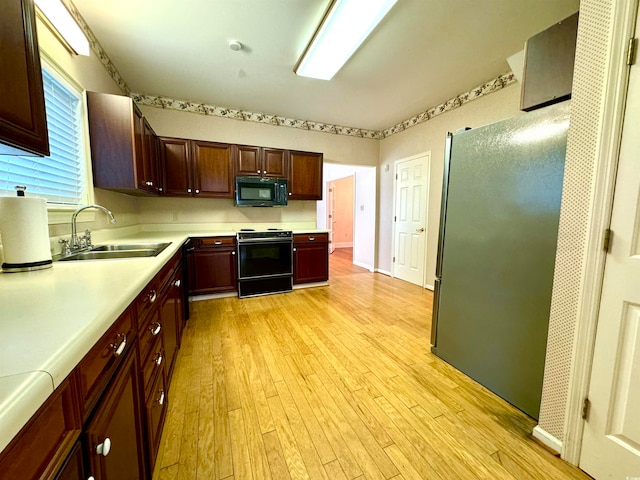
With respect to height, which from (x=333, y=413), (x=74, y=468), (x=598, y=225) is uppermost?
(x=598, y=225)

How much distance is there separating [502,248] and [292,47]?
7.72 feet

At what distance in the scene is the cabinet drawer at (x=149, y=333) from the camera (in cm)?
104

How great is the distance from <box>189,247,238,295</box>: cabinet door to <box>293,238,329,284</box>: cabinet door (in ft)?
2.78

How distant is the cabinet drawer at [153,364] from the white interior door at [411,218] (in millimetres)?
3494

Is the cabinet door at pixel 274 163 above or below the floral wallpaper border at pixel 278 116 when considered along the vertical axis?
below

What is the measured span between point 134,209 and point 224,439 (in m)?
2.97

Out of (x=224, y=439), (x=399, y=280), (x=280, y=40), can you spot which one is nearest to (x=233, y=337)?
(x=224, y=439)

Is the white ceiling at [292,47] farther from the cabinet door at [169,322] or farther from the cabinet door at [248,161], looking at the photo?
the cabinet door at [169,322]

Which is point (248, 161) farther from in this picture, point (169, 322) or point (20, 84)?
point (20, 84)

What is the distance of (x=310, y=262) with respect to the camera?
3.80 m

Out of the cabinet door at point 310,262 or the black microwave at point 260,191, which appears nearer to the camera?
the black microwave at point 260,191

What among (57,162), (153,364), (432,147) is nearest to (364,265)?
(432,147)

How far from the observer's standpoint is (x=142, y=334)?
1.05 meters

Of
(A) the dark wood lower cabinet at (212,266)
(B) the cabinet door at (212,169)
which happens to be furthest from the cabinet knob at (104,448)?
(B) the cabinet door at (212,169)
